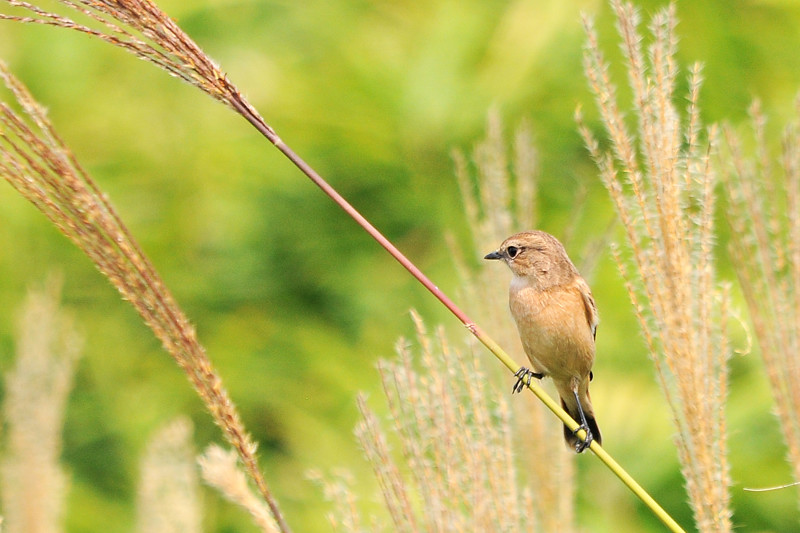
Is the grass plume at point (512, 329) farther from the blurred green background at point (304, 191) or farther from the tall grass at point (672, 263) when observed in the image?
the blurred green background at point (304, 191)

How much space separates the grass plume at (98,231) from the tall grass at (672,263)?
776 mm

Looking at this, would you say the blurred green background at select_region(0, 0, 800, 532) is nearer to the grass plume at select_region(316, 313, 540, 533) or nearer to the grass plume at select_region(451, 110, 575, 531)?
the grass plume at select_region(451, 110, 575, 531)

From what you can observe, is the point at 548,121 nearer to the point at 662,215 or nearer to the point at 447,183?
the point at 447,183

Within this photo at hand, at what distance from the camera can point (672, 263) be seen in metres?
1.92

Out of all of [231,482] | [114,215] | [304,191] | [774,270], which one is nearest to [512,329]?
[774,270]

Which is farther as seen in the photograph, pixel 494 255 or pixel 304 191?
pixel 304 191

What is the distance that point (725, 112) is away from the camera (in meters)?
6.04

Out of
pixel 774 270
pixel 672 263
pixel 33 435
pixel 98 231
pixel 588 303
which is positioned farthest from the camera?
pixel 33 435

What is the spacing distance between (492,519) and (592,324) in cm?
121

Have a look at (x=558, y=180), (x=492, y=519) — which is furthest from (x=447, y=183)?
(x=492, y=519)

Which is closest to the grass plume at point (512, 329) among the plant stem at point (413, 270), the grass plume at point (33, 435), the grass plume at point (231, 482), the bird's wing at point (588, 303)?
the bird's wing at point (588, 303)

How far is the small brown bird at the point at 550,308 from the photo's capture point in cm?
294

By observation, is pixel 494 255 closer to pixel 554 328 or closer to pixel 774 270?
pixel 554 328

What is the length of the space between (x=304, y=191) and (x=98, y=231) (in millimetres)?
4844
